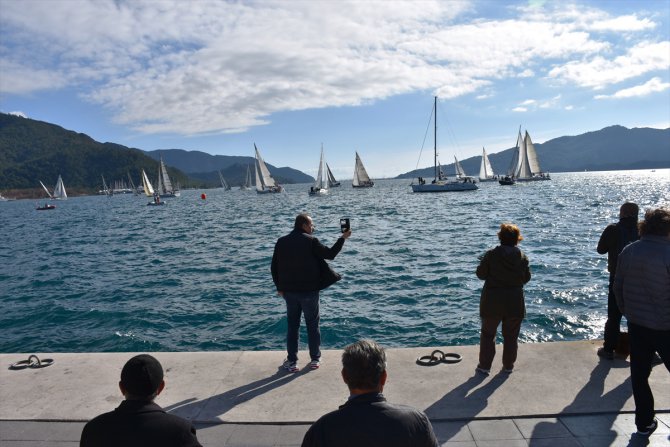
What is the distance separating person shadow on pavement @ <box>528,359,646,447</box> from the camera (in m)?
3.80

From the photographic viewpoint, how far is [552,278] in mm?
15547

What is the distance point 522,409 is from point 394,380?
1347mm

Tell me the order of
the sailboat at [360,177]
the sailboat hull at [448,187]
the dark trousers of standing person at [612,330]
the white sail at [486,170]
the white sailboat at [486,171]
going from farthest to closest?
the white sail at [486,170]
the white sailboat at [486,171]
the sailboat at [360,177]
the sailboat hull at [448,187]
the dark trousers of standing person at [612,330]

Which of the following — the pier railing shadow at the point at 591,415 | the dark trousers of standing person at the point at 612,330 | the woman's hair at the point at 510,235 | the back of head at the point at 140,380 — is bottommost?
the pier railing shadow at the point at 591,415

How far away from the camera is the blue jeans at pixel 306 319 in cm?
568

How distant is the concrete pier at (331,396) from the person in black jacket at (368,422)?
194 centimetres

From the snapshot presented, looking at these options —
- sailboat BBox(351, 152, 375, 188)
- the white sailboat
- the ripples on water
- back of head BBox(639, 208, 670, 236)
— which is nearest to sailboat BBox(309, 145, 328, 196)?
sailboat BBox(351, 152, 375, 188)

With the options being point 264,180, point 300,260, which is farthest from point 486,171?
point 300,260

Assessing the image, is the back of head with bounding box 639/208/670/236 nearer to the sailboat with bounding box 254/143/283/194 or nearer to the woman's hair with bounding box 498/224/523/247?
the woman's hair with bounding box 498/224/523/247

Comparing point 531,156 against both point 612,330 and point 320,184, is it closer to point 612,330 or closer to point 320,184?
point 320,184

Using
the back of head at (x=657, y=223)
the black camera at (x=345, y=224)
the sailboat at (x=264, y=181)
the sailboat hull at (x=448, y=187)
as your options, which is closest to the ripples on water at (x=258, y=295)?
the black camera at (x=345, y=224)

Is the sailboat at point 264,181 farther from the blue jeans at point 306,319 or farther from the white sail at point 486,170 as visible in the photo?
the blue jeans at point 306,319

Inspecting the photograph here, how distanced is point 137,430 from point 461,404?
3240 mm

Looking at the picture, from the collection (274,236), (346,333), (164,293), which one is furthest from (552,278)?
(274,236)
